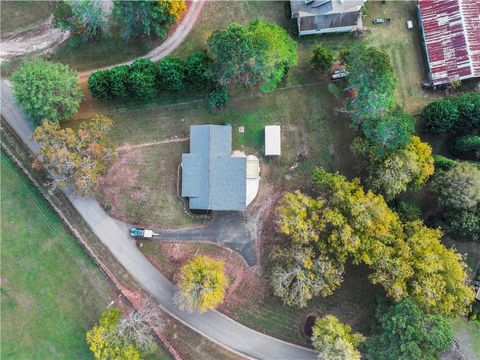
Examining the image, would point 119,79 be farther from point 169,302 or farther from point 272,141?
point 169,302

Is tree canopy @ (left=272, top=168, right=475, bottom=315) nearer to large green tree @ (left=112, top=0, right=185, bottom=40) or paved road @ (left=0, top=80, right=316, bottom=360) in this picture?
paved road @ (left=0, top=80, right=316, bottom=360)

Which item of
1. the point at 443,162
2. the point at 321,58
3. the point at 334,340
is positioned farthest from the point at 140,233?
the point at 443,162

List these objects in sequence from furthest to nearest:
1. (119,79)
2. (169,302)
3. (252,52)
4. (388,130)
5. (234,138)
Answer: (234,138), (169,302), (119,79), (252,52), (388,130)

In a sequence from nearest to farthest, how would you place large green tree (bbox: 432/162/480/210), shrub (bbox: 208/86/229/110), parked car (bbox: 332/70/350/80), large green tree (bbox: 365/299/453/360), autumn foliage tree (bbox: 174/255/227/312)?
large green tree (bbox: 365/299/453/360) → autumn foliage tree (bbox: 174/255/227/312) → large green tree (bbox: 432/162/480/210) → shrub (bbox: 208/86/229/110) → parked car (bbox: 332/70/350/80)

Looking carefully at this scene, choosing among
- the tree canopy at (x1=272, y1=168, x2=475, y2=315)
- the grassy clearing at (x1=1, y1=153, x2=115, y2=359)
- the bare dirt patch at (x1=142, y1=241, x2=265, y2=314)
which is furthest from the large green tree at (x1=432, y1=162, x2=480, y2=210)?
the grassy clearing at (x1=1, y1=153, x2=115, y2=359)

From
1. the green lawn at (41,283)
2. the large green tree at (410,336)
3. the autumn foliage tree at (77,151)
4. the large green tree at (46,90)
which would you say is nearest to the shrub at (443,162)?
the large green tree at (410,336)
